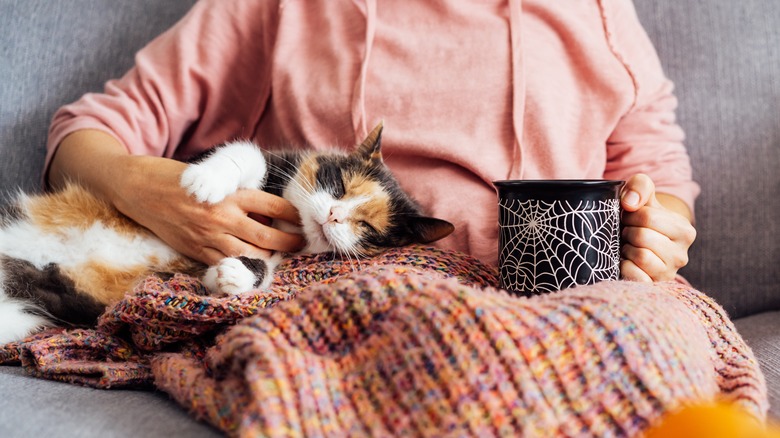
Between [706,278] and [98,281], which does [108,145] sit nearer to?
[98,281]

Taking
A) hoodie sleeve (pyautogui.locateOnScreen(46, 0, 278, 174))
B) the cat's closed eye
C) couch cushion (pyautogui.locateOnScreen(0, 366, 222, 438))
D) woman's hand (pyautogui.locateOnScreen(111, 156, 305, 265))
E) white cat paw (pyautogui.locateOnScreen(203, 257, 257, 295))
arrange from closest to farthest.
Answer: couch cushion (pyautogui.locateOnScreen(0, 366, 222, 438))
white cat paw (pyautogui.locateOnScreen(203, 257, 257, 295))
woman's hand (pyautogui.locateOnScreen(111, 156, 305, 265))
the cat's closed eye
hoodie sleeve (pyautogui.locateOnScreen(46, 0, 278, 174))

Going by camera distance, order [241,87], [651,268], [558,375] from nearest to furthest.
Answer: [558,375] < [651,268] < [241,87]

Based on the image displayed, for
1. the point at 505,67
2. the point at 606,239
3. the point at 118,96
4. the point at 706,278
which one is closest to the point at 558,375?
the point at 606,239

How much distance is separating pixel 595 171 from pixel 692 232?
10.1 inches

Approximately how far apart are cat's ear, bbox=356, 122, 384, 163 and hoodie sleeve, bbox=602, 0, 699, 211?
1.68ft

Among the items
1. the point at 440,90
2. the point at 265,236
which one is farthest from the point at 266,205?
the point at 440,90

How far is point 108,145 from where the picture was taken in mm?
1106

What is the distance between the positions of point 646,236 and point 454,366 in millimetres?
499

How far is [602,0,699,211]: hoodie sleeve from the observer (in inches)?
46.9

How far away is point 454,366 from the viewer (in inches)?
21.8

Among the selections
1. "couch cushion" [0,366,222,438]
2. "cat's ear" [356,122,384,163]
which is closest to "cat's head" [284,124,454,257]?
"cat's ear" [356,122,384,163]

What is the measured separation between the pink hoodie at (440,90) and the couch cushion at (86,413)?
0.58 m

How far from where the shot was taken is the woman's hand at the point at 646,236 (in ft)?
2.97

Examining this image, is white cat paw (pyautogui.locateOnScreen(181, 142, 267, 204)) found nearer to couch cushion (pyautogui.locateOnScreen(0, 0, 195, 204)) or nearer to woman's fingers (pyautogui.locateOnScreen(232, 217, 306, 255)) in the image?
woman's fingers (pyautogui.locateOnScreen(232, 217, 306, 255))
